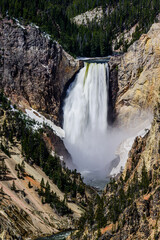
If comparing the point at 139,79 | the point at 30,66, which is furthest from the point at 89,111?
the point at 30,66

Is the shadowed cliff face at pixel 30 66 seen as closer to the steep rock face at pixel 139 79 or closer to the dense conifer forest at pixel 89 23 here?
the dense conifer forest at pixel 89 23

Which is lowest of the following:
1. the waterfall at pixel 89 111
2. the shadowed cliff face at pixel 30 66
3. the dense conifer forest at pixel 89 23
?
the waterfall at pixel 89 111

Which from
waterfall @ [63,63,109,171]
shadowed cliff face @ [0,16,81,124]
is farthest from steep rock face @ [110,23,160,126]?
shadowed cliff face @ [0,16,81,124]

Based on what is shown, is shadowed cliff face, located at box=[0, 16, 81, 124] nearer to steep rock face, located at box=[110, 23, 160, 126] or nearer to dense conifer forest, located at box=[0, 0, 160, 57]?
dense conifer forest, located at box=[0, 0, 160, 57]

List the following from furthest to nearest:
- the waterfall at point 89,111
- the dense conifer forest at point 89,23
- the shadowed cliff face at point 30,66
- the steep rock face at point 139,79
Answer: the dense conifer forest at point 89,23, the waterfall at point 89,111, the shadowed cliff face at point 30,66, the steep rock face at point 139,79

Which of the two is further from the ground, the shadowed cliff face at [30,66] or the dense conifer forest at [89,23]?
the dense conifer forest at [89,23]

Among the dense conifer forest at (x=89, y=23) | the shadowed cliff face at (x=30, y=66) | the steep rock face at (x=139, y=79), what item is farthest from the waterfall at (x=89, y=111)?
the dense conifer forest at (x=89, y=23)
